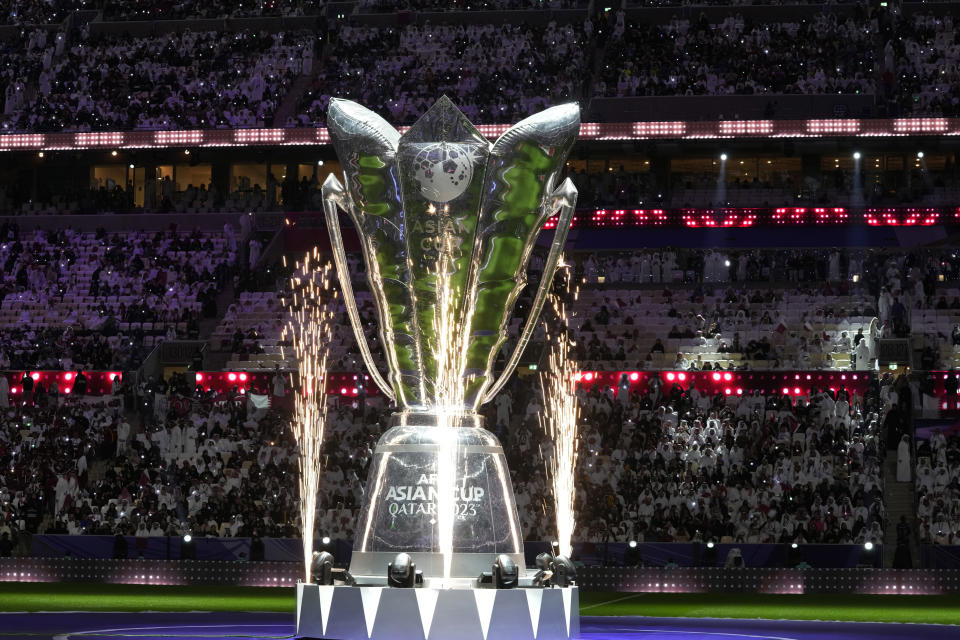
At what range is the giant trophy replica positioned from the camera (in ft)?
45.5

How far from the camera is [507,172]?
564 inches

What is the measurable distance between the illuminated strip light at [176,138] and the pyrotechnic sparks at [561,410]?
16.1 meters

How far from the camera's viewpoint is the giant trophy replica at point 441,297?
13867mm

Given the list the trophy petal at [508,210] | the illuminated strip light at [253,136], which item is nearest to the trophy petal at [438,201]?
the trophy petal at [508,210]

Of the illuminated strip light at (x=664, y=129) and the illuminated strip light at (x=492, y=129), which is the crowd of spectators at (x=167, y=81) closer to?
the illuminated strip light at (x=492, y=129)

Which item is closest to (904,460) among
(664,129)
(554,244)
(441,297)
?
(664,129)

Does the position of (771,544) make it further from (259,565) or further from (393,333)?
(393,333)

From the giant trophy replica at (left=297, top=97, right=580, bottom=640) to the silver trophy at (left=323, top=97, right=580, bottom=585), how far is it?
12 mm

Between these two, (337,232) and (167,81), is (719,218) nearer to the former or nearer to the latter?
(167,81)

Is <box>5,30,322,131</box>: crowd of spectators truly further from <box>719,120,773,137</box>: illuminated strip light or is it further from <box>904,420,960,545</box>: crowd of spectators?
<box>904,420,960,545</box>: crowd of spectators

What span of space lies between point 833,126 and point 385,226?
3728cm

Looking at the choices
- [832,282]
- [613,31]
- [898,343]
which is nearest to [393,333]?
[898,343]

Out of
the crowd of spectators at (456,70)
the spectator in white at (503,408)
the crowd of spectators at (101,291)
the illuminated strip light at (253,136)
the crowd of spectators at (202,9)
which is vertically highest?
the crowd of spectators at (202,9)

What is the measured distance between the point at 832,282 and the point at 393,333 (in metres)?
31.5
